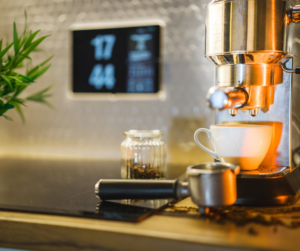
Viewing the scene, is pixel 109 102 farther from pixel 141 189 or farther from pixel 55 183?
pixel 141 189

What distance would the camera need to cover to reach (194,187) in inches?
22.5

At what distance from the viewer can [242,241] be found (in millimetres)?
464

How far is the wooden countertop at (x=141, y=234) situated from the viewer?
0.47 metres

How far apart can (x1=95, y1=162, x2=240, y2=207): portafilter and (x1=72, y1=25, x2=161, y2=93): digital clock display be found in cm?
66

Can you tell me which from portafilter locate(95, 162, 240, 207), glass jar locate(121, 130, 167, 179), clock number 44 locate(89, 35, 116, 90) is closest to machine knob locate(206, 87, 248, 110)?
portafilter locate(95, 162, 240, 207)

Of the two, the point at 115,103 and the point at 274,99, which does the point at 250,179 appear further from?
the point at 115,103

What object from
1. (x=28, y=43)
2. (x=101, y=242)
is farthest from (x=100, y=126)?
(x=101, y=242)

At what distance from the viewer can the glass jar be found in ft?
2.89

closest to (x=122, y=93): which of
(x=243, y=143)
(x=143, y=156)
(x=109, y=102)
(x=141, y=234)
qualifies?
(x=109, y=102)

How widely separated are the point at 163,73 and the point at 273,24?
2.04 ft

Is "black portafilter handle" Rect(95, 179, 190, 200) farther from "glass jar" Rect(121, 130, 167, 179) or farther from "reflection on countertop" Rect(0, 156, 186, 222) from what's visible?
"glass jar" Rect(121, 130, 167, 179)

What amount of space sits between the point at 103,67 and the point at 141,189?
0.79 m

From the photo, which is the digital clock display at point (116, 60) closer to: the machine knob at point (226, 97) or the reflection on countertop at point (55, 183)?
the reflection on countertop at point (55, 183)

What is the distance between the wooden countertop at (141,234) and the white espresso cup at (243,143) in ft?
0.59
